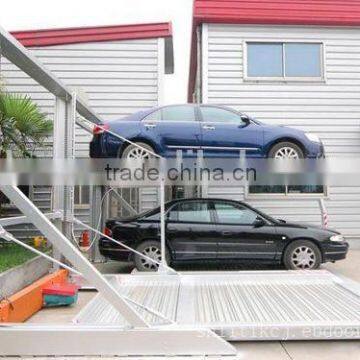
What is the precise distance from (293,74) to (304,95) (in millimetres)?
631

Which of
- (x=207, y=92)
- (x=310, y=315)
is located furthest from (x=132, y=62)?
(x=310, y=315)

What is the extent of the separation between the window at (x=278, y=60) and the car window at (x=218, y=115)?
4353 mm

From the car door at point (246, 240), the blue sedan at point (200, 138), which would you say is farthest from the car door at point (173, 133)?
the car door at point (246, 240)

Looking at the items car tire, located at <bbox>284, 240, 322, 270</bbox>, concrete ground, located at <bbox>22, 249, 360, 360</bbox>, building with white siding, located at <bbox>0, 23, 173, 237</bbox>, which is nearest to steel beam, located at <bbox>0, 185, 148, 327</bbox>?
concrete ground, located at <bbox>22, 249, 360, 360</bbox>

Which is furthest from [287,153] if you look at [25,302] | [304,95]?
[304,95]

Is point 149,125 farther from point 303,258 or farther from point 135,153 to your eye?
point 303,258

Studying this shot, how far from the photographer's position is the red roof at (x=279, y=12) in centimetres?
1191

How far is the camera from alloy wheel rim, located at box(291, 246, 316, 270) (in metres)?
8.31

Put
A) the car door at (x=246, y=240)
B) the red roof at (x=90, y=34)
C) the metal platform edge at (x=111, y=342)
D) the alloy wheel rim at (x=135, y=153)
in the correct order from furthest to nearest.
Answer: the red roof at (x=90, y=34), the car door at (x=246, y=240), the alloy wheel rim at (x=135, y=153), the metal platform edge at (x=111, y=342)

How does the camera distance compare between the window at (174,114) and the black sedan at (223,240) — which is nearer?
the window at (174,114)

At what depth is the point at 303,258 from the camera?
830 cm

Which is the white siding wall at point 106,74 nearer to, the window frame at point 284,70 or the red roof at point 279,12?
the red roof at point 279,12

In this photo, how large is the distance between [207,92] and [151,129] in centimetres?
479

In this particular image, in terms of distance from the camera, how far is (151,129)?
763 cm
